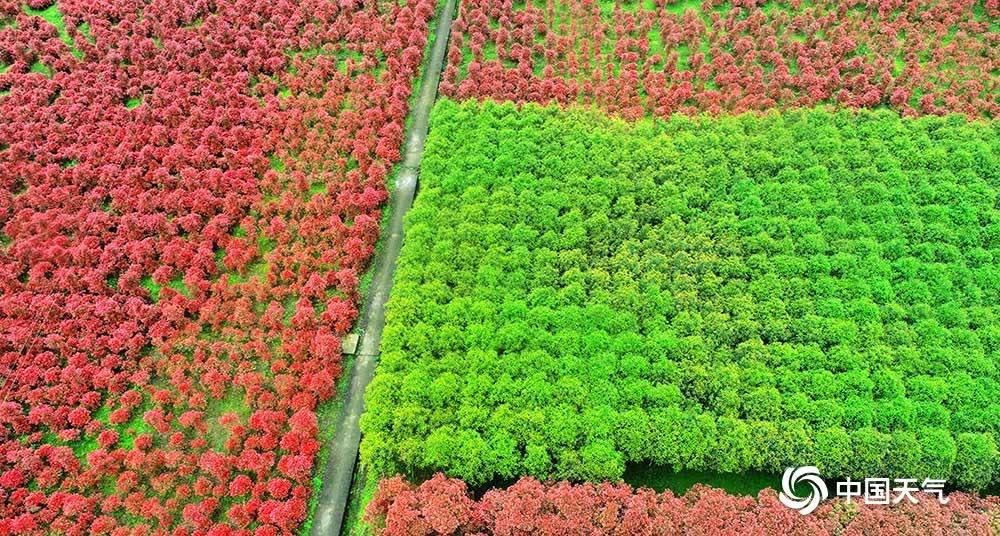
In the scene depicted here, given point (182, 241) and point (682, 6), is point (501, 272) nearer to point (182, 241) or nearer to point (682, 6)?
point (182, 241)

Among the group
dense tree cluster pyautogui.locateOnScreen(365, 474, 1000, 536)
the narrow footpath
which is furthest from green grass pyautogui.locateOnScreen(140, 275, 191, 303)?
dense tree cluster pyautogui.locateOnScreen(365, 474, 1000, 536)

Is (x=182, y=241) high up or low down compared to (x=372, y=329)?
up

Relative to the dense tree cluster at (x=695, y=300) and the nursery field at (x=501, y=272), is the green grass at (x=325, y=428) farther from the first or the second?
the dense tree cluster at (x=695, y=300)

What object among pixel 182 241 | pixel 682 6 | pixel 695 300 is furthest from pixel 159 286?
pixel 682 6

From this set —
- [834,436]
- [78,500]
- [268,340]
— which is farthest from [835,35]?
[78,500]

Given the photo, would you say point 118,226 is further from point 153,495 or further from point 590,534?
point 590,534
